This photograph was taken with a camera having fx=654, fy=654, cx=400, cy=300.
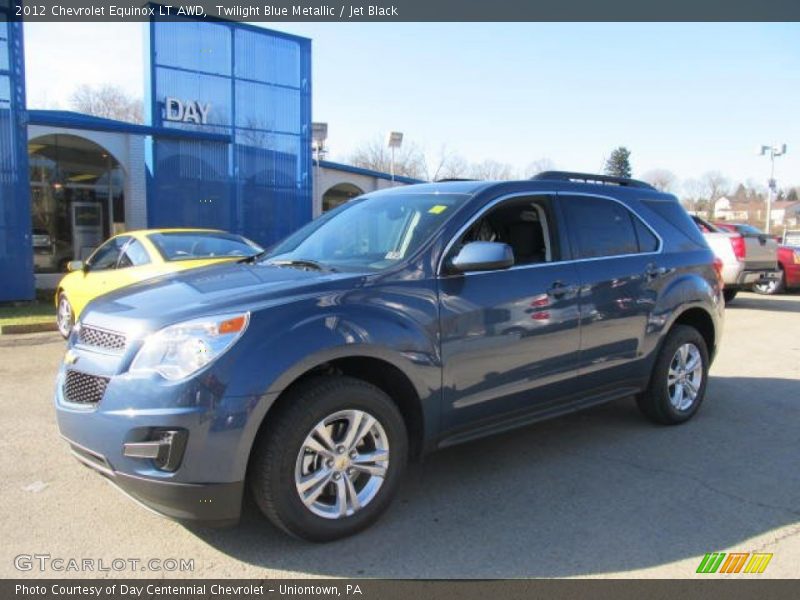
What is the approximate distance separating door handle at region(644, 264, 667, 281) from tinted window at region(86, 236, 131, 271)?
6210 mm

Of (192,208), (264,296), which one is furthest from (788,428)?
(192,208)

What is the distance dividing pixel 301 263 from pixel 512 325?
4.34 ft

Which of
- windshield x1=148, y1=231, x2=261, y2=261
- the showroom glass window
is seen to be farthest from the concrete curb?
the showroom glass window

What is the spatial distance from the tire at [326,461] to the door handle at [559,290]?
1.38 metres

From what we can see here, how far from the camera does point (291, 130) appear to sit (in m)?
17.8

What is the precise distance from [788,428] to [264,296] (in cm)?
449

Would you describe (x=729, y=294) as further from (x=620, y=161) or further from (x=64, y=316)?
(x=620, y=161)

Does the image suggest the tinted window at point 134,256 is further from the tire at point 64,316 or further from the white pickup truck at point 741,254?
the white pickup truck at point 741,254

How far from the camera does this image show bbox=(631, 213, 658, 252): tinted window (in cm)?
502

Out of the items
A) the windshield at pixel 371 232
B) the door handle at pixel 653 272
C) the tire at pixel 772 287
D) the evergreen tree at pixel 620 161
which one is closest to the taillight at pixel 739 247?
the tire at pixel 772 287

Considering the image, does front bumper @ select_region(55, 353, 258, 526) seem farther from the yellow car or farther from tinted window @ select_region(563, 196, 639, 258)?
the yellow car

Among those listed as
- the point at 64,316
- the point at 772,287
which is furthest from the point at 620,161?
the point at 64,316

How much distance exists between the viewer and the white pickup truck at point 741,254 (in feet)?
43.8

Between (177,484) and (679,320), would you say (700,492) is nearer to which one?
(679,320)
